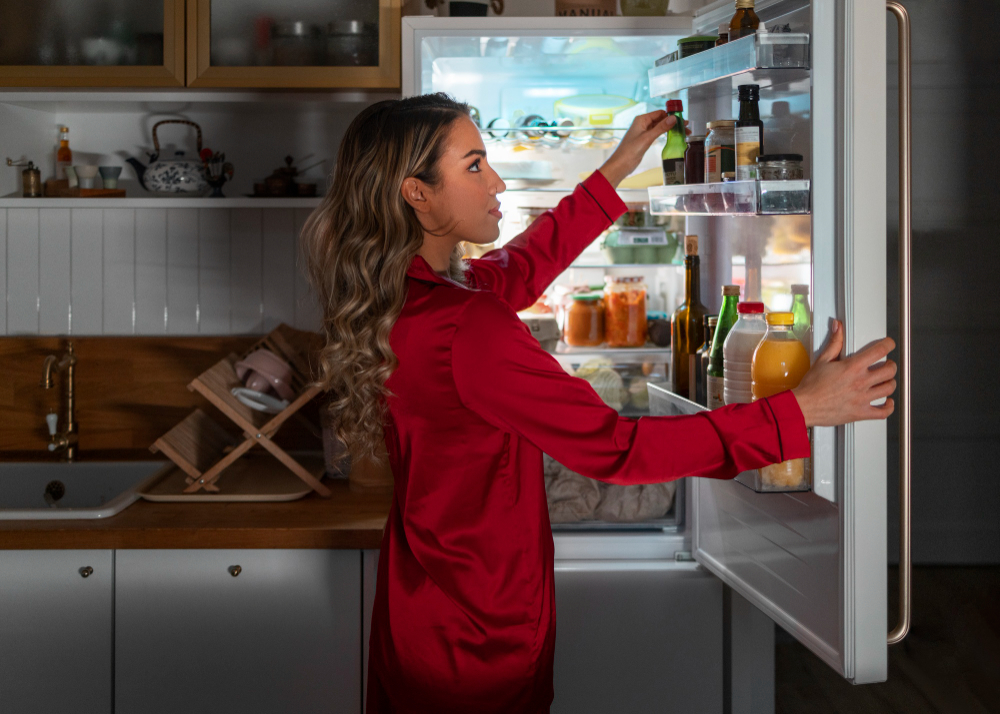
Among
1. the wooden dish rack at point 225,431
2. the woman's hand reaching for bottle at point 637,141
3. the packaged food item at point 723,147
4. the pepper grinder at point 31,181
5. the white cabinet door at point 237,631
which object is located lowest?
the white cabinet door at point 237,631

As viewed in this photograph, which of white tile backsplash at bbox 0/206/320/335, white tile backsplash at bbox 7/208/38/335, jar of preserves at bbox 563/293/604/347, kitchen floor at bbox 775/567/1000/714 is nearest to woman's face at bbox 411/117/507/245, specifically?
jar of preserves at bbox 563/293/604/347

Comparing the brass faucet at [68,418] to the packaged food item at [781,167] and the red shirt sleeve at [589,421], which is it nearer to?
the red shirt sleeve at [589,421]

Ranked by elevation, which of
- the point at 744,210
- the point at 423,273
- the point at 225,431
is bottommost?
the point at 225,431

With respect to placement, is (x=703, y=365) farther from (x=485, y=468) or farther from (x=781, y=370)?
(x=485, y=468)

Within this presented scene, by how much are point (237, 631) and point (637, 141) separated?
1292mm

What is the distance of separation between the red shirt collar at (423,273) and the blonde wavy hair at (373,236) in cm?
1

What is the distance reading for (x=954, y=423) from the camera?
10.9 ft

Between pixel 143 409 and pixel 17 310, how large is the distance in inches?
18.0

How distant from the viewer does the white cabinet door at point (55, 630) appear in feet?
5.71

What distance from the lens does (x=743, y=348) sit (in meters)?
1.33

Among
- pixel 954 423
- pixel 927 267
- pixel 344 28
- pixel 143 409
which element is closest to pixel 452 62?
pixel 344 28

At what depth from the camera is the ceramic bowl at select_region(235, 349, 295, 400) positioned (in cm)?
201

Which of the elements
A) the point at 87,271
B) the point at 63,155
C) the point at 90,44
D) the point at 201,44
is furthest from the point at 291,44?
the point at 87,271

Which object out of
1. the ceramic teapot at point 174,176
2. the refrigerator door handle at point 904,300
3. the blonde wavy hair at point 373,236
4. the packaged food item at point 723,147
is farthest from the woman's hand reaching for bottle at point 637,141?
the ceramic teapot at point 174,176
